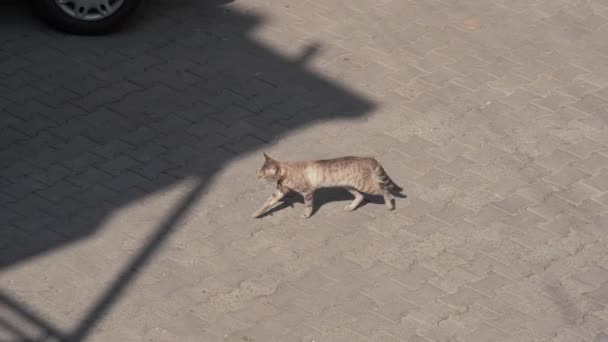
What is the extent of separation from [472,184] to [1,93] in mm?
4314

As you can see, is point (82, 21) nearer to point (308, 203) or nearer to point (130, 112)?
point (130, 112)

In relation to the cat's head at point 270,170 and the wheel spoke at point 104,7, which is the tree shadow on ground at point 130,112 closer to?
the wheel spoke at point 104,7

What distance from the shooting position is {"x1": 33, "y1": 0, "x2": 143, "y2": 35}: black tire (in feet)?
39.2

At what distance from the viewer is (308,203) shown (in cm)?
1012

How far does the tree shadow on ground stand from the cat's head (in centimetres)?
61

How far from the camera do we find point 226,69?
12.0 metres

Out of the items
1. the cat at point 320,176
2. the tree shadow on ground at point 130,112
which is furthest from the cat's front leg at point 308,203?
the tree shadow on ground at point 130,112

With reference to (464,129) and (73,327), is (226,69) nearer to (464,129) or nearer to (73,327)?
(464,129)

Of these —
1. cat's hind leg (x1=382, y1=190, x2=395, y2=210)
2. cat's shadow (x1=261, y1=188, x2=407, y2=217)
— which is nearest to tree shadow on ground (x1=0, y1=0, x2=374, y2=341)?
cat's shadow (x1=261, y1=188, x2=407, y2=217)

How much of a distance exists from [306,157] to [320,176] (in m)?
0.83

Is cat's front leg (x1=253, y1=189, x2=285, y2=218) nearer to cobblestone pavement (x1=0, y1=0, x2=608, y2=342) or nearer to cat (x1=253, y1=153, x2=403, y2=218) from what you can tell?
cat (x1=253, y1=153, x2=403, y2=218)

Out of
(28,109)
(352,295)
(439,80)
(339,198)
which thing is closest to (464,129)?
(439,80)

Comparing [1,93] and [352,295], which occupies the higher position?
[1,93]

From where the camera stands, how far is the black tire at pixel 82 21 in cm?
1194
